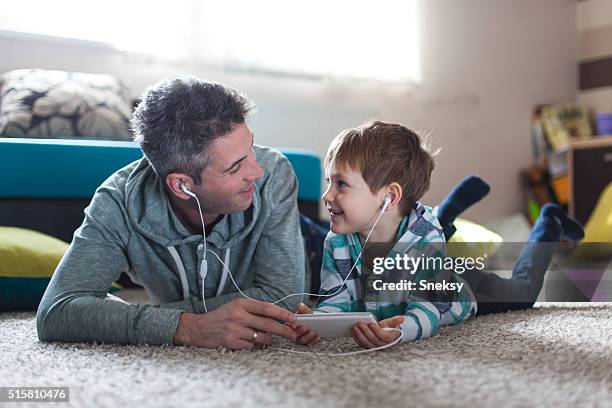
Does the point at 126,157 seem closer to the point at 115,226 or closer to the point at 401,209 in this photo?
the point at 115,226

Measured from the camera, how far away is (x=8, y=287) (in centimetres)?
167

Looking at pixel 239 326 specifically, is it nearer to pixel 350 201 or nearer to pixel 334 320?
pixel 334 320

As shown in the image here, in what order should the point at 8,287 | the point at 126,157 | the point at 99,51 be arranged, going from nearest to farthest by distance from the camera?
1. the point at 8,287
2. the point at 126,157
3. the point at 99,51

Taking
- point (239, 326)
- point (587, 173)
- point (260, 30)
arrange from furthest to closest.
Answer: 1. point (587, 173)
2. point (260, 30)
3. point (239, 326)

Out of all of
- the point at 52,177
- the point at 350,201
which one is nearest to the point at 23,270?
the point at 52,177

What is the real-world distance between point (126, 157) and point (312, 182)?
60cm

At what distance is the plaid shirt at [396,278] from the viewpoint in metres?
1.30

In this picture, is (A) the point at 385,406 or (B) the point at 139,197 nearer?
(A) the point at 385,406

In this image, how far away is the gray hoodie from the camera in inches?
45.7

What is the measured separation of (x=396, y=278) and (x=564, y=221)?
0.72 m

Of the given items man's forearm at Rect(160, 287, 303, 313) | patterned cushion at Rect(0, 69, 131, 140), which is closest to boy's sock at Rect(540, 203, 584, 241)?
man's forearm at Rect(160, 287, 303, 313)

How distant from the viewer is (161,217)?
1.32 metres

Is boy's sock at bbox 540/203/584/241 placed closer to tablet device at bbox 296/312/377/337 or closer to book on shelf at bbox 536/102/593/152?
tablet device at bbox 296/312/377/337

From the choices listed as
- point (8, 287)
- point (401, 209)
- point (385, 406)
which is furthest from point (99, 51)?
point (385, 406)
